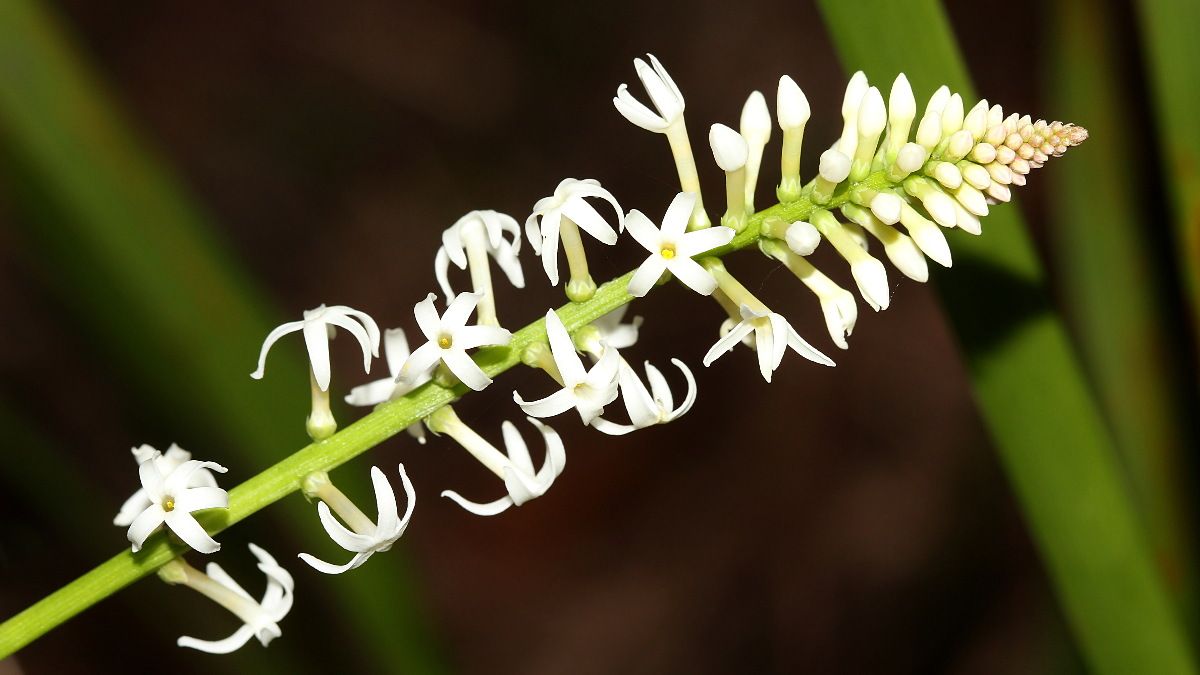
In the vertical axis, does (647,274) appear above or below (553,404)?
above

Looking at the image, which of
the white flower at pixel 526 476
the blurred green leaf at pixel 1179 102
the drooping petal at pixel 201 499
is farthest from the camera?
the blurred green leaf at pixel 1179 102

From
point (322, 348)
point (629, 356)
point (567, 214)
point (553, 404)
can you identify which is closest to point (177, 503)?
point (322, 348)

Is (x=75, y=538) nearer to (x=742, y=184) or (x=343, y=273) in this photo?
(x=742, y=184)

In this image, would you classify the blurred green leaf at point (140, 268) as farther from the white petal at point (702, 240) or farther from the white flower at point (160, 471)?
the white petal at point (702, 240)

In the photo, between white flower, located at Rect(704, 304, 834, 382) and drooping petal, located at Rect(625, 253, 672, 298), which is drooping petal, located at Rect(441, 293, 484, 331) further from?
white flower, located at Rect(704, 304, 834, 382)

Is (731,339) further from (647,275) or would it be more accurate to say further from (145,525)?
(145,525)

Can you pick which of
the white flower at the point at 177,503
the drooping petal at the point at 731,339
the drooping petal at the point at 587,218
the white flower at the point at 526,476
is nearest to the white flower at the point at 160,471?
the white flower at the point at 177,503

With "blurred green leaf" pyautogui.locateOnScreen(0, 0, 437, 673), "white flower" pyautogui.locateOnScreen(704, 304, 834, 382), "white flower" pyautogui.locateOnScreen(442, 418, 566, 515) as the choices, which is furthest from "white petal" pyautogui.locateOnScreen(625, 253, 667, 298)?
"blurred green leaf" pyautogui.locateOnScreen(0, 0, 437, 673)
